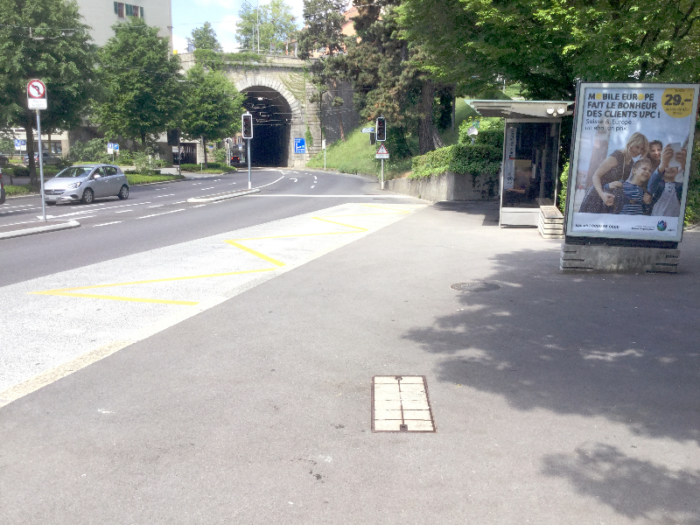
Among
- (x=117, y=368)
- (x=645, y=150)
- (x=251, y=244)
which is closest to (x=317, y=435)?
(x=117, y=368)

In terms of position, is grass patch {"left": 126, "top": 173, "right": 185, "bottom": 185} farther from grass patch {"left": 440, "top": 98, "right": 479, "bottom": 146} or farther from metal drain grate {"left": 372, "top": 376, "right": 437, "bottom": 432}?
metal drain grate {"left": 372, "top": 376, "right": 437, "bottom": 432}

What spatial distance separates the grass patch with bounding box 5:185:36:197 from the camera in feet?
108

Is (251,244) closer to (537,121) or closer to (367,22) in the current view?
(537,121)

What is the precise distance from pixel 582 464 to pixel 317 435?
173cm

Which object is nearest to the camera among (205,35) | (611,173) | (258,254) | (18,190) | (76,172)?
(611,173)

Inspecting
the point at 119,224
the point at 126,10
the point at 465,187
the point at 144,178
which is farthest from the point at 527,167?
the point at 126,10

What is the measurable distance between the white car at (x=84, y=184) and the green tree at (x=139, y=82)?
65.9 ft

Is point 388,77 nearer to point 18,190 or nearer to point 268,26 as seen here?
point 18,190

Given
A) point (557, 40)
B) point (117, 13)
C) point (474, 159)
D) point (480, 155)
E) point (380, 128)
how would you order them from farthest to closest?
point (117, 13)
point (380, 128)
point (474, 159)
point (480, 155)
point (557, 40)

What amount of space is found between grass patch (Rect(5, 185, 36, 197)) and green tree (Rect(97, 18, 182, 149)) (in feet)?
46.3

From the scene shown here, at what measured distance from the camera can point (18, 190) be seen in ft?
111

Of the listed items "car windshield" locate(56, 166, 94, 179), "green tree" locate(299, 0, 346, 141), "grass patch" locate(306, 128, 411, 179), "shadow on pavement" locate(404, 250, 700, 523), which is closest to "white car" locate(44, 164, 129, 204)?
"car windshield" locate(56, 166, 94, 179)

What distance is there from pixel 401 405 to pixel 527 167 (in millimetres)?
12494

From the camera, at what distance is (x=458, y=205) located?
74.7 ft
